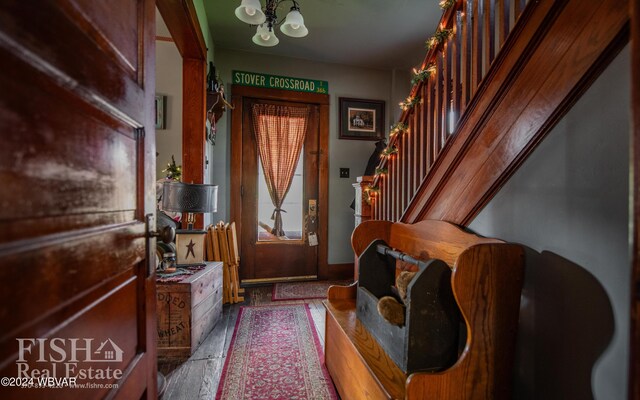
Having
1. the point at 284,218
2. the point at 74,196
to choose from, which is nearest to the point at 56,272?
the point at 74,196

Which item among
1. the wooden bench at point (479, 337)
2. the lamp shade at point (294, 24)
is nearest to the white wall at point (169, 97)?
the lamp shade at point (294, 24)

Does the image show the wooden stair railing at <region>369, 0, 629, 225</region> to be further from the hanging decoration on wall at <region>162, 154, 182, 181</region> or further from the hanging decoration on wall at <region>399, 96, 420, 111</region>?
the hanging decoration on wall at <region>162, 154, 182, 181</region>

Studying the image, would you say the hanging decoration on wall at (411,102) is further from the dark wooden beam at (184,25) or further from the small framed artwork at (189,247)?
the small framed artwork at (189,247)

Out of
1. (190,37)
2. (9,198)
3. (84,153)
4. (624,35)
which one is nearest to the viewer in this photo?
(9,198)

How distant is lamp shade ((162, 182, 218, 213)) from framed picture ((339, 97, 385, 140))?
2.42 m

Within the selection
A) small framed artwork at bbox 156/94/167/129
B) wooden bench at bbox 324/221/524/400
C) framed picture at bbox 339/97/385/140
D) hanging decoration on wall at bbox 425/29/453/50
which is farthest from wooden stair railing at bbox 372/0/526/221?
small framed artwork at bbox 156/94/167/129

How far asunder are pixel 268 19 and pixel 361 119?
1932 millimetres

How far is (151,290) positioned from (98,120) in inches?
20.4

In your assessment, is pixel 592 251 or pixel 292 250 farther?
pixel 292 250

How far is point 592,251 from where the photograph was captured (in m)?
0.87

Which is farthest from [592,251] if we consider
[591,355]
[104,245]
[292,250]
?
[292,250]

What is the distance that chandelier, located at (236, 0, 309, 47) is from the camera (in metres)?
2.25

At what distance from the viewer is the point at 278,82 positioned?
3.82 metres

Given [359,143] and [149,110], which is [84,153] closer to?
[149,110]
